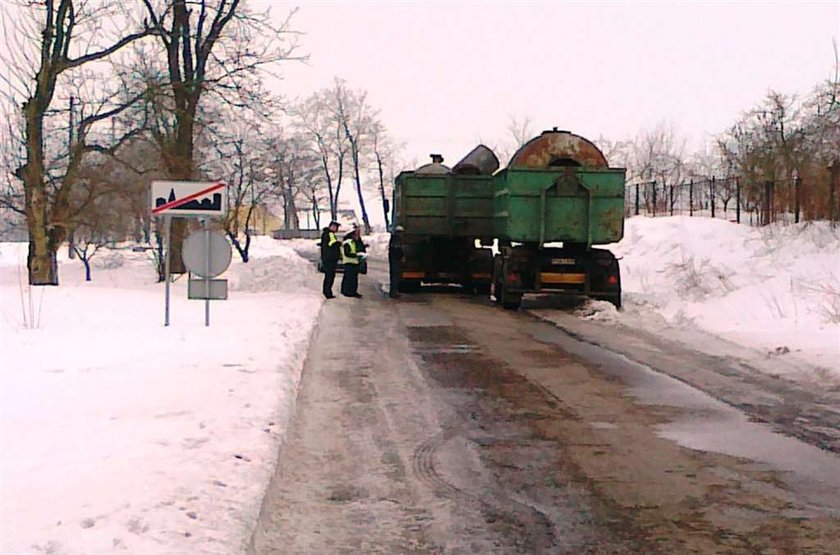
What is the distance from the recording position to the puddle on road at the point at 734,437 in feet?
20.7

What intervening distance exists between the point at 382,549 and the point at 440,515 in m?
0.66

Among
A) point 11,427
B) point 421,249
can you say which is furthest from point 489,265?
point 11,427

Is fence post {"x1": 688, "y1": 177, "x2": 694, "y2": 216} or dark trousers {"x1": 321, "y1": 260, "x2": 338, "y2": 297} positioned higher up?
fence post {"x1": 688, "y1": 177, "x2": 694, "y2": 216}

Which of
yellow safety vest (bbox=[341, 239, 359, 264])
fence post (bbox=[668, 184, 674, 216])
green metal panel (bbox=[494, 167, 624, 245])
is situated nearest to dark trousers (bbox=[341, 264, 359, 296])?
yellow safety vest (bbox=[341, 239, 359, 264])

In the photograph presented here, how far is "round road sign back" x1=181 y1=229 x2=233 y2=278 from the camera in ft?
44.1

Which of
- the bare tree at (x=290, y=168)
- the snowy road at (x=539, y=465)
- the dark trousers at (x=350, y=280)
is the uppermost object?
the bare tree at (x=290, y=168)

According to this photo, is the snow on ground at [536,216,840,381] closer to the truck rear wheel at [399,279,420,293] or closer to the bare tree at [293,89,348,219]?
the truck rear wheel at [399,279,420,293]

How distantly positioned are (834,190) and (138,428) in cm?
2259

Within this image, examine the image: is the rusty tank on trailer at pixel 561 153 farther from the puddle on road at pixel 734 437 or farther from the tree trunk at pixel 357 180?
the tree trunk at pixel 357 180

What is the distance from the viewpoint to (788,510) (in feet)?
18.7

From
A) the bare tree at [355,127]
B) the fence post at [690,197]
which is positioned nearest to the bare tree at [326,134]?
the bare tree at [355,127]

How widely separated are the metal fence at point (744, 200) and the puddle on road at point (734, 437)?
15443 mm

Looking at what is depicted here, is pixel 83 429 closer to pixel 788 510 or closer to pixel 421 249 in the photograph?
pixel 788 510

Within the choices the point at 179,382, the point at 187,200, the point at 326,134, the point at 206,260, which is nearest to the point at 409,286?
the point at 206,260
